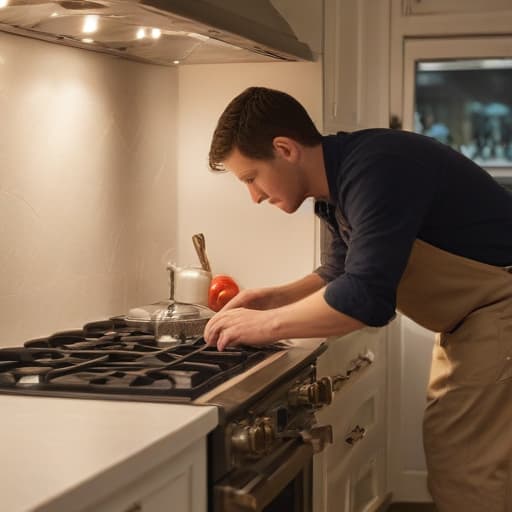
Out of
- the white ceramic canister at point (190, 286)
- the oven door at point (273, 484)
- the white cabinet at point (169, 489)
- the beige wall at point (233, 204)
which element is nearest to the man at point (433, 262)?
the oven door at point (273, 484)

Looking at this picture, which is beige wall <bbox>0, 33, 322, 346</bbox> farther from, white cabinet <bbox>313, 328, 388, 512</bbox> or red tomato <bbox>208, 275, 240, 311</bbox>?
white cabinet <bbox>313, 328, 388, 512</bbox>

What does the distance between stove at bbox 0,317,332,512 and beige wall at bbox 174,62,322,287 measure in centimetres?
63

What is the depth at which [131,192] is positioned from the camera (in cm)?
252

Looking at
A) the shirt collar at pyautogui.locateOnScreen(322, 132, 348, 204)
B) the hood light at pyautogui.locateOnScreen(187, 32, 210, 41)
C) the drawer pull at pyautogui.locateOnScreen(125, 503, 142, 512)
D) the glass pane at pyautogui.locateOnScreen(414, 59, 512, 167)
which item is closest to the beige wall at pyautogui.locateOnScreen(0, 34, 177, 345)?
the hood light at pyautogui.locateOnScreen(187, 32, 210, 41)

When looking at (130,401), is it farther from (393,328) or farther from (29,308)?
(393,328)

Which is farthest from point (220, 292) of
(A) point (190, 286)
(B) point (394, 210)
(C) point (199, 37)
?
(B) point (394, 210)

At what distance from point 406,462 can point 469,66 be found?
138cm

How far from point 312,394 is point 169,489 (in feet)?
2.01

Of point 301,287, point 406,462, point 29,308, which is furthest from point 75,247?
point 406,462

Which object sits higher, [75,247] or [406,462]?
[75,247]

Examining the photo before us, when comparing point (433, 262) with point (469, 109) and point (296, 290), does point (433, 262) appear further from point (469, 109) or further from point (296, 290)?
point (469, 109)

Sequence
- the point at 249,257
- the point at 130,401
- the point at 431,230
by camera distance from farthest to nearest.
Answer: the point at 249,257
the point at 431,230
the point at 130,401

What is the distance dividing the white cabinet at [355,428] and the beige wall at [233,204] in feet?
1.02

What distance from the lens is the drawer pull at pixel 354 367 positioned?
2.32 meters
